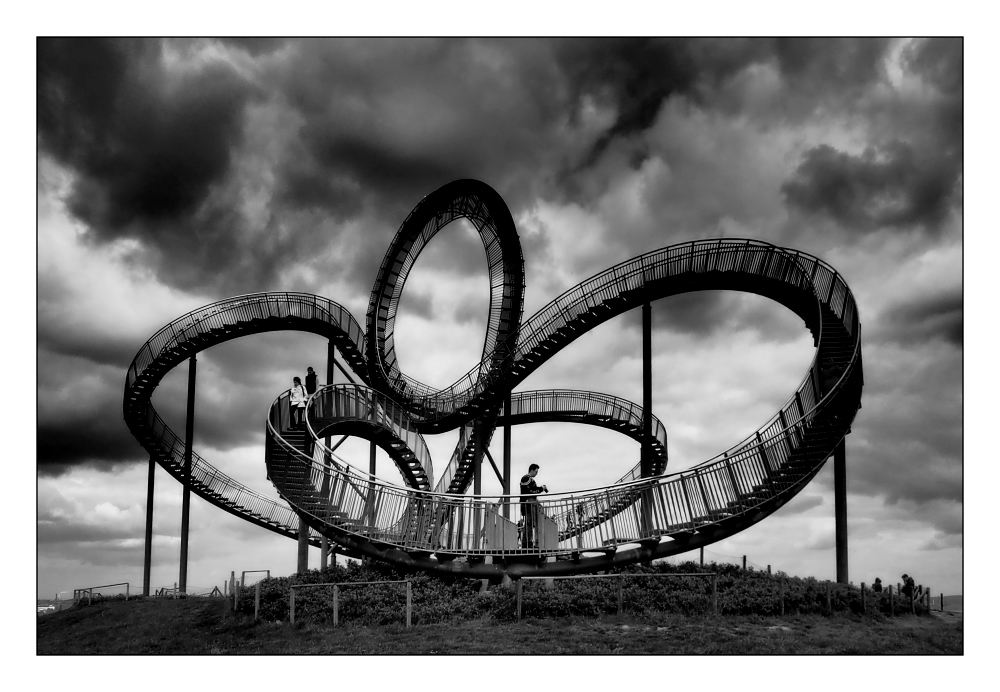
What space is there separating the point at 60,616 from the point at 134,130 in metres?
11.0

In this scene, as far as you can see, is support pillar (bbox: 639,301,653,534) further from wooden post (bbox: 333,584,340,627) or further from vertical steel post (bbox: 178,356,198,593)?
vertical steel post (bbox: 178,356,198,593)

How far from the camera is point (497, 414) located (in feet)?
83.1

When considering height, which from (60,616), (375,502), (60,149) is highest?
(60,149)

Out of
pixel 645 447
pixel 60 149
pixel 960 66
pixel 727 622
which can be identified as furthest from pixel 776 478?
pixel 60 149

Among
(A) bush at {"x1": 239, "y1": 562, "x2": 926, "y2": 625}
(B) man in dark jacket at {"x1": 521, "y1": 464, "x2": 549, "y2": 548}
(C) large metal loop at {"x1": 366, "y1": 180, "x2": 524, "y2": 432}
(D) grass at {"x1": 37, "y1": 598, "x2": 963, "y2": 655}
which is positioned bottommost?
(D) grass at {"x1": 37, "y1": 598, "x2": 963, "y2": 655}

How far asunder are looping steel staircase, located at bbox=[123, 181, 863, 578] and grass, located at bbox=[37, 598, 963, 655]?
2035 mm

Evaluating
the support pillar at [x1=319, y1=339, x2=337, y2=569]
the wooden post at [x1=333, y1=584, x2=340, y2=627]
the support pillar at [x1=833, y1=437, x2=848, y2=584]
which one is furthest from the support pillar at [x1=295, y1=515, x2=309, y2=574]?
the support pillar at [x1=833, y1=437, x2=848, y2=584]

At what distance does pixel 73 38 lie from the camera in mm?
15195

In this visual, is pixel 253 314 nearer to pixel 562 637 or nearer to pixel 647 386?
pixel 647 386

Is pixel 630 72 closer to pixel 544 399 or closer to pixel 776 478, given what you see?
pixel 776 478

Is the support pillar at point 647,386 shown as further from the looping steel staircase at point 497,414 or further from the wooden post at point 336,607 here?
the wooden post at point 336,607

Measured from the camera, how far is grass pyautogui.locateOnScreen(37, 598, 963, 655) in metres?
12.9

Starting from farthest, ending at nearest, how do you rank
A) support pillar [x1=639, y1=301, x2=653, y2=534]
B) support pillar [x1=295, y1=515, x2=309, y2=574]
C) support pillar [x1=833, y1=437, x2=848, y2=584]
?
support pillar [x1=295, y1=515, x2=309, y2=574], support pillar [x1=639, y1=301, x2=653, y2=534], support pillar [x1=833, y1=437, x2=848, y2=584]

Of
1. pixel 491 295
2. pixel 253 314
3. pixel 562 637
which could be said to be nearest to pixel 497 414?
pixel 491 295
